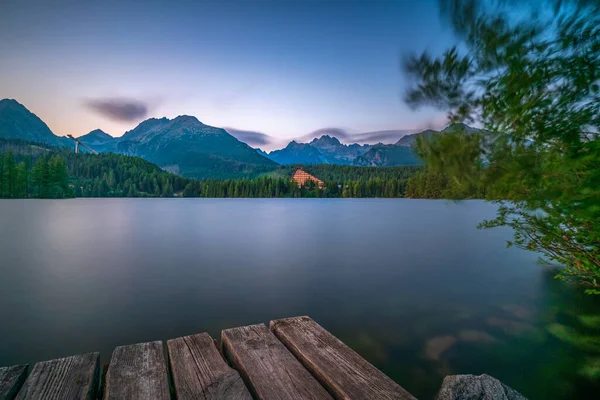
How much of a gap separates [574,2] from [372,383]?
4578 mm

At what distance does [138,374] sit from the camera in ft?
10.3

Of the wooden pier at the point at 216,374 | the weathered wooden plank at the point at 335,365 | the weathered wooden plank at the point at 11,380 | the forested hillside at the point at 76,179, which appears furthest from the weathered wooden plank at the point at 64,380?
the forested hillside at the point at 76,179

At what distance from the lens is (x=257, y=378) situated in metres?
3.06

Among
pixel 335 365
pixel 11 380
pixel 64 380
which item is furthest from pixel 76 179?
pixel 335 365

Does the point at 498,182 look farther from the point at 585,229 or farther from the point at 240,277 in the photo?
the point at 240,277

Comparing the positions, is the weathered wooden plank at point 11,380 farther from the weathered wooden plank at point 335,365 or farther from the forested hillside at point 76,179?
the forested hillside at point 76,179

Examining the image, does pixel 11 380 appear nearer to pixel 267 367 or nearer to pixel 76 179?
pixel 267 367

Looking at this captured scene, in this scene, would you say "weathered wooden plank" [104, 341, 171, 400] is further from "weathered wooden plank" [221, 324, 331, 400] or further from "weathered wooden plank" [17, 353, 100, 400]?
"weathered wooden plank" [221, 324, 331, 400]

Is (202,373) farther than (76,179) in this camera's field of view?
No

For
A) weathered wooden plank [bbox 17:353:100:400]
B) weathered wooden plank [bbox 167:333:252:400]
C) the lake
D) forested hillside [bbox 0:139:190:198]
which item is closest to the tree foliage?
the lake

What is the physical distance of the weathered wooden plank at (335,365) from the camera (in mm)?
2807

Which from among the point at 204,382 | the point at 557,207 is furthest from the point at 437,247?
the point at 204,382

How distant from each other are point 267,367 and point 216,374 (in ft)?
1.74

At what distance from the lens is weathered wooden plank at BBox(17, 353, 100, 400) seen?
289cm
